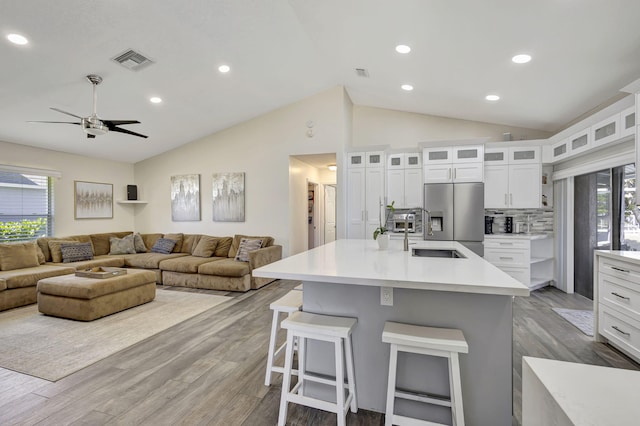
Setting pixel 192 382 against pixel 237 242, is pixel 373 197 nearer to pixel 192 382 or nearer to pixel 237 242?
pixel 237 242

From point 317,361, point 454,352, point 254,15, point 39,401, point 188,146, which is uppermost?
point 254,15

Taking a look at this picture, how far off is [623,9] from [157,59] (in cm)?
444

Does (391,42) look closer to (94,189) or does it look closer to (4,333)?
(4,333)

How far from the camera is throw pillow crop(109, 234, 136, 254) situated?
603 centimetres

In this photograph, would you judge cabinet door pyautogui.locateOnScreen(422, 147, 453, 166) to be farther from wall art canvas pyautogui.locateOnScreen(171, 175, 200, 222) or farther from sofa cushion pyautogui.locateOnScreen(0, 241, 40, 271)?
sofa cushion pyautogui.locateOnScreen(0, 241, 40, 271)

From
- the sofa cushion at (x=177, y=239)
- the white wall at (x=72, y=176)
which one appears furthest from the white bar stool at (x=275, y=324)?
the white wall at (x=72, y=176)

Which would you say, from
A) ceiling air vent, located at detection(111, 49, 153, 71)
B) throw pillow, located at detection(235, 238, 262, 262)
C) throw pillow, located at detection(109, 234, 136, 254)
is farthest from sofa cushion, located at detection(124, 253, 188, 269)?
ceiling air vent, located at detection(111, 49, 153, 71)

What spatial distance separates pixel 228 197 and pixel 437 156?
160 inches

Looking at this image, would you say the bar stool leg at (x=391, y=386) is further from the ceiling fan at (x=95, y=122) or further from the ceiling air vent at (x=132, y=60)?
the ceiling air vent at (x=132, y=60)

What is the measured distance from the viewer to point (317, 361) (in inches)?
82.4

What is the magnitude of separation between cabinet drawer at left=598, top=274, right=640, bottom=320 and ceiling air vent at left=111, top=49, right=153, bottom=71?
5.39m

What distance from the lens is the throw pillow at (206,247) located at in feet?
19.0

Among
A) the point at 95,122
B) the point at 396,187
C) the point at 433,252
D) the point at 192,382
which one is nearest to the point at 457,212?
the point at 396,187

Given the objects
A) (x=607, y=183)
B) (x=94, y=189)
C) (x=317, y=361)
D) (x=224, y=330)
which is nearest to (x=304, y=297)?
(x=317, y=361)
